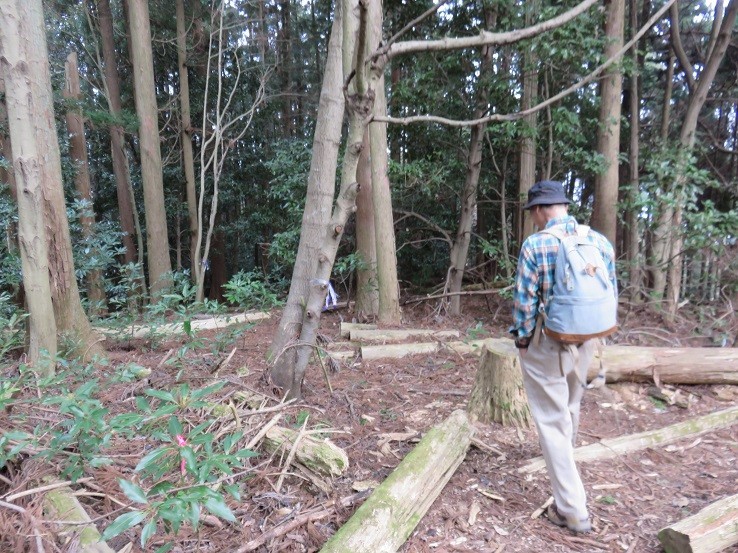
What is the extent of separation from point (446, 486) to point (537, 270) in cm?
147

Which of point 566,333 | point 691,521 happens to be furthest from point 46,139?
point 691,521

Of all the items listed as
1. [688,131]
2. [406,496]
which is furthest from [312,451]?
[688,131]

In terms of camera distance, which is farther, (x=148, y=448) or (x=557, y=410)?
Result: (x=148, y=448)

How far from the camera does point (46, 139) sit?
4727mm

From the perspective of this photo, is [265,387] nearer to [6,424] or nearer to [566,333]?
[6,424]

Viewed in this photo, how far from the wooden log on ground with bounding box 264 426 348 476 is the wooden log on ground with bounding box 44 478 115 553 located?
1.06 meters

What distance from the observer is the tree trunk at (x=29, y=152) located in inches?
174

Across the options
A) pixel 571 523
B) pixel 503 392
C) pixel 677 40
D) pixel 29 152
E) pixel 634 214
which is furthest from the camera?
pixel 677 40

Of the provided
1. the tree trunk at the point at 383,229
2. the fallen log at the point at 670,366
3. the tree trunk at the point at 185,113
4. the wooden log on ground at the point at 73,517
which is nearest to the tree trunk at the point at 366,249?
the tree trunk at the point at 383,229

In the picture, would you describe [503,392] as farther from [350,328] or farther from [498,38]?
[350,328]

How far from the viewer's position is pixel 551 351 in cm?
259

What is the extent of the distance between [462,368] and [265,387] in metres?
2.35

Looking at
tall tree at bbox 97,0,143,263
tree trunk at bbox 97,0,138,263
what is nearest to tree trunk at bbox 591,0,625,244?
tall tree at bbox 97,0,143,263

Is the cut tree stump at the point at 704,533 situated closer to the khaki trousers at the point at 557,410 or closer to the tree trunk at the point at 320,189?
the khaki trousers at the point at 557,410
